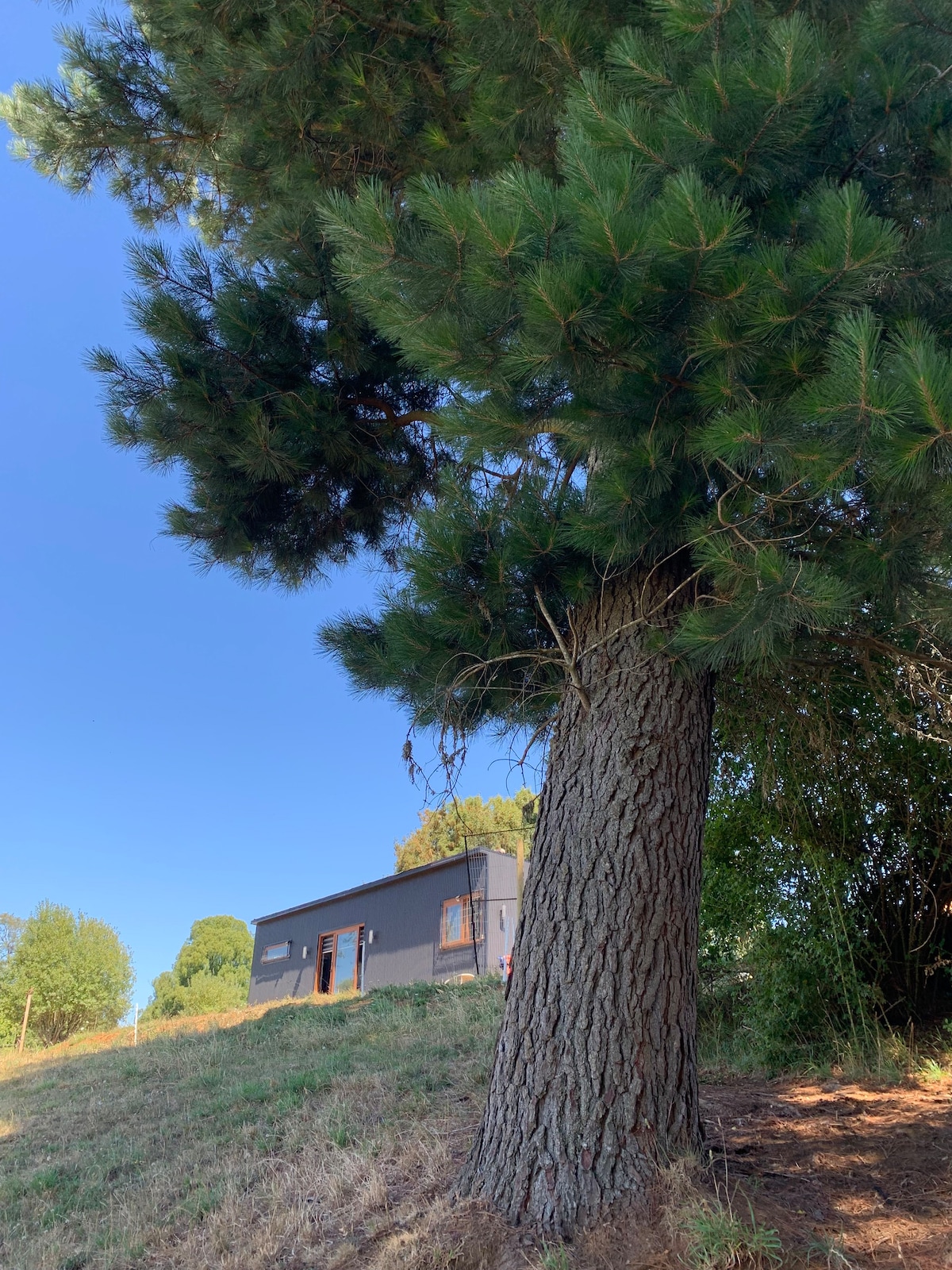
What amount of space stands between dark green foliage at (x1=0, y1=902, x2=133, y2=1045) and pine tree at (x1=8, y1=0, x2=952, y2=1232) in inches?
761

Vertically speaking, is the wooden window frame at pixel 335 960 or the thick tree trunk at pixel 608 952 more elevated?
the wooden window frame at pixel 335 960

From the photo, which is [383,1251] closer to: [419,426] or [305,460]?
[305,460]

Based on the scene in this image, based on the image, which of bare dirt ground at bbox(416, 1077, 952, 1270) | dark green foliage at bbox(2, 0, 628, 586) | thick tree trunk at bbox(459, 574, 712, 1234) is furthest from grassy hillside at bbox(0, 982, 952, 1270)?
dark green foliage at bbox(2, 0, 628, 586)

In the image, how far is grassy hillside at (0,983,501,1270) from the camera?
119 inches

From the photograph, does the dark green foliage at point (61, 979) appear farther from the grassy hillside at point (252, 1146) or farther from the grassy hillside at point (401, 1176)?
the grassy hillside at point (401, 1176)

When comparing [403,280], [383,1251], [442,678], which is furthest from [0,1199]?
Result: [403,280]

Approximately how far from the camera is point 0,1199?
4.22 meters

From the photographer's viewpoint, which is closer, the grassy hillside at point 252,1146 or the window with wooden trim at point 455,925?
the grassy hillside at point 252,1146

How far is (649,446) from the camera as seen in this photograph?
273 cm

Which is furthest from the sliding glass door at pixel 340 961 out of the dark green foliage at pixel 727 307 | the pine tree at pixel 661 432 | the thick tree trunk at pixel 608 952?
the dark green foliage at pixel 727 307

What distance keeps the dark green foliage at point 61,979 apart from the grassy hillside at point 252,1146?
13489 millimetres

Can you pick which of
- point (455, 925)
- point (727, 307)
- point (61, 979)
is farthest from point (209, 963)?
point (727, 307)

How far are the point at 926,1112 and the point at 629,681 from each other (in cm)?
207

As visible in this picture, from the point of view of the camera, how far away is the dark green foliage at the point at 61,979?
19188 mm
